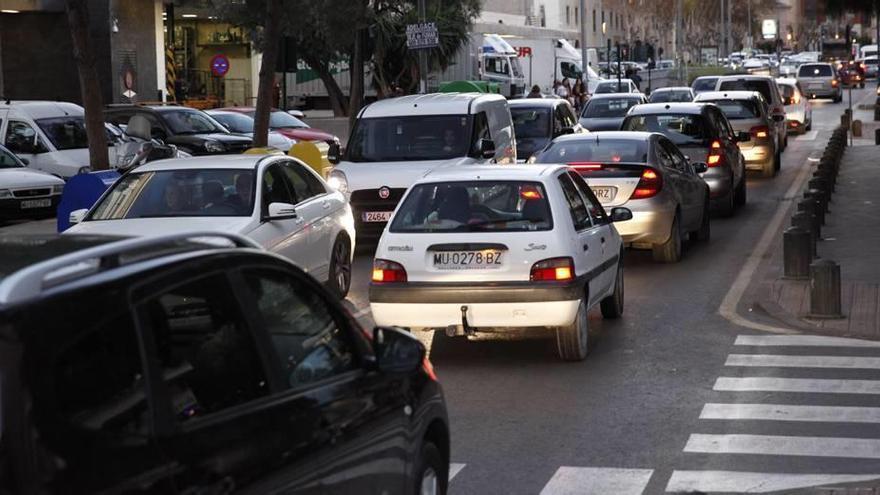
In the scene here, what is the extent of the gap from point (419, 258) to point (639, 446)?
3026 mm

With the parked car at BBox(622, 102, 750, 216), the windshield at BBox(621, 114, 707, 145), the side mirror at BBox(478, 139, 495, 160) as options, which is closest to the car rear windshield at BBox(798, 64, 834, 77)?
the parked car at BBox(622, 102, 750, 216)

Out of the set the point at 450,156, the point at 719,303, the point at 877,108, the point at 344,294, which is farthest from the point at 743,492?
the point at 877,108

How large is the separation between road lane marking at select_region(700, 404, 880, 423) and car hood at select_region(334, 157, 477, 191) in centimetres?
926

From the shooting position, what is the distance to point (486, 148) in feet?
66.5

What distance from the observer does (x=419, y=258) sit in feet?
38.3

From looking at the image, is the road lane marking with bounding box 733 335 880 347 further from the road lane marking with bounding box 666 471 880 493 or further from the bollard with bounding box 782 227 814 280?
the road lane marking with bounding box 666 471 880 493

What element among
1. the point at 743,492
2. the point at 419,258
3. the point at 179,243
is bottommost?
the point at 743,492

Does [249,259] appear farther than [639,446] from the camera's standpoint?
No

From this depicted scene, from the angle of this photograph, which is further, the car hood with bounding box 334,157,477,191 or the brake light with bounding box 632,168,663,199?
the car hood with bounding box 334,157,477,191

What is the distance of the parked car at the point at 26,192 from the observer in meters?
24.8

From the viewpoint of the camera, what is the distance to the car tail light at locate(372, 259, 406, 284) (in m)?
11.7

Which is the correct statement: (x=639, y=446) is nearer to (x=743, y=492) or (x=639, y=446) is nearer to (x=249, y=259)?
(x=743, y=492)

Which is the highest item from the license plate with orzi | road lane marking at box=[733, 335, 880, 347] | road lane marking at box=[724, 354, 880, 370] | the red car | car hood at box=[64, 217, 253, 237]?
the red car

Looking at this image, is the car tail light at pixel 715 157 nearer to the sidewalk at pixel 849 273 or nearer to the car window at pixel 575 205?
the sidewalk at pixel 849 273
